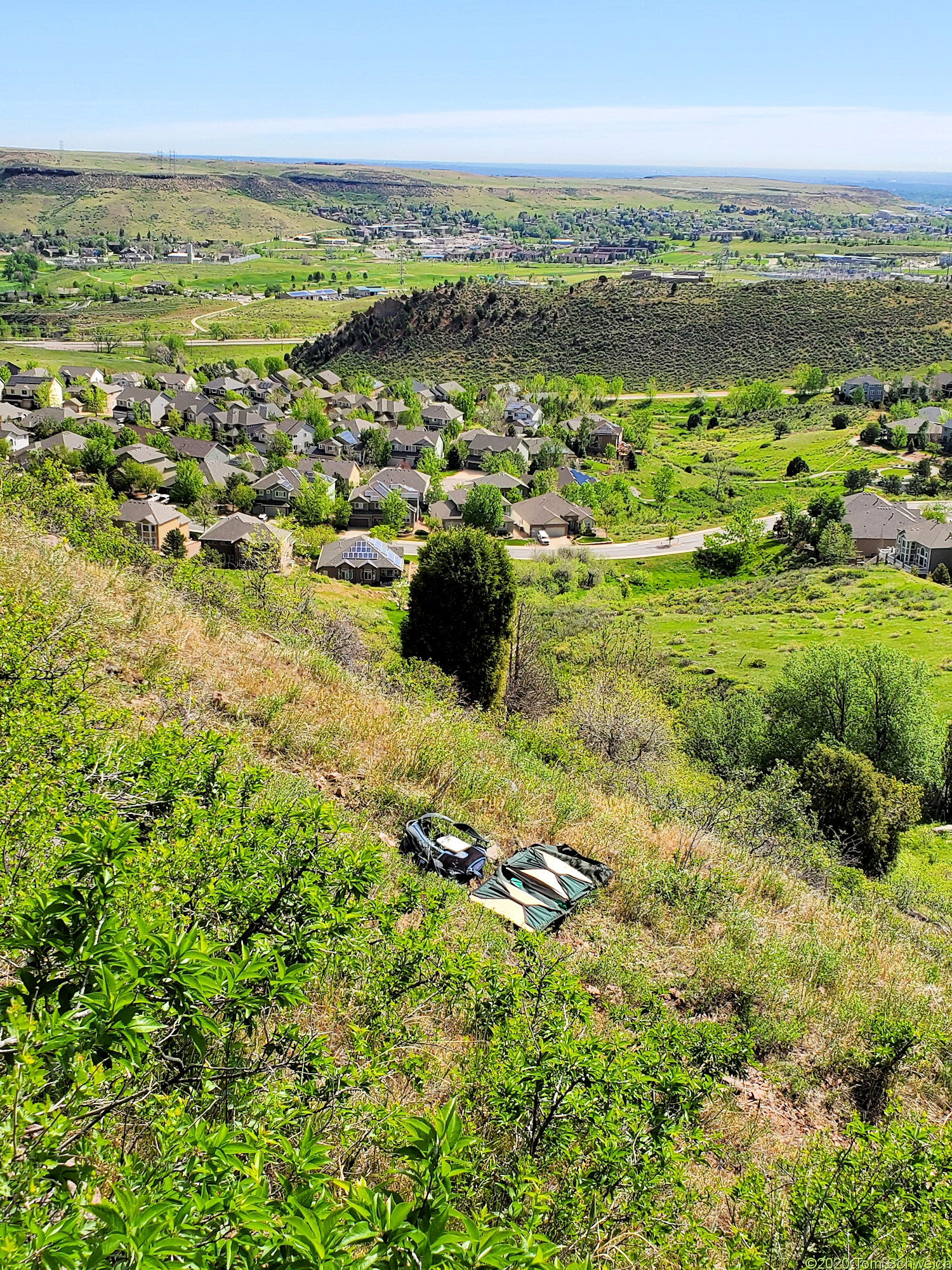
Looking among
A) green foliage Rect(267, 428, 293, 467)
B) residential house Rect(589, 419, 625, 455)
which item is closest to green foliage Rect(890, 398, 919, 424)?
residential house Rect(589, 419, 625, 455)

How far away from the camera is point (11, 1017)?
2170mm

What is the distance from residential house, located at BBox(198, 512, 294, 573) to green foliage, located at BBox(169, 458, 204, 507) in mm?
7398

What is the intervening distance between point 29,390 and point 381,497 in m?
34.9

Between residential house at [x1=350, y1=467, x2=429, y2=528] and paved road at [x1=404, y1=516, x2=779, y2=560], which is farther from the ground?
residential house at [x1=350, y1=467, x2=429, y2=528]

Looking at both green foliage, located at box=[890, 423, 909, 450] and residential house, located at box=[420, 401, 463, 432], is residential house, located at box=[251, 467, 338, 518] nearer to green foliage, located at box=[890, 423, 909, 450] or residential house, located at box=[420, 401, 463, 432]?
residential house, located at box=[420, 401, 463, 432]

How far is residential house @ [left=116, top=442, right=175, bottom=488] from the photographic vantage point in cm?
5428

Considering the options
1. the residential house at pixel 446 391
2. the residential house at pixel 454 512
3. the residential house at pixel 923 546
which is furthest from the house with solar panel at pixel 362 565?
the residential house at pixel 446 391

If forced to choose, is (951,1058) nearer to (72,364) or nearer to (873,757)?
(873,757)

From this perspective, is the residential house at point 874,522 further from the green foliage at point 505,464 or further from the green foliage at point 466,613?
the green foliage at point 466,613

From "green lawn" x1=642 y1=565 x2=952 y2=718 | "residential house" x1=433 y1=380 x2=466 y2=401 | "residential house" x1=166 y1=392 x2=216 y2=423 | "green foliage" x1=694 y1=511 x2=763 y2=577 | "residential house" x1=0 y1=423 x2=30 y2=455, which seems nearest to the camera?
"green lawn" x1=642 y1=565 x2=952 y2=718

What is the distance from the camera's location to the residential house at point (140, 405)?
70.0m

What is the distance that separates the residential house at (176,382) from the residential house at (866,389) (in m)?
55.7

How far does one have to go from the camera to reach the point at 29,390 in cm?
6962

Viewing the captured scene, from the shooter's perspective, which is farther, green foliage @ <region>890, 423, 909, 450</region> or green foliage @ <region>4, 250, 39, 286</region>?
green foliage @ <region>4, 250, 39, 286</region>
